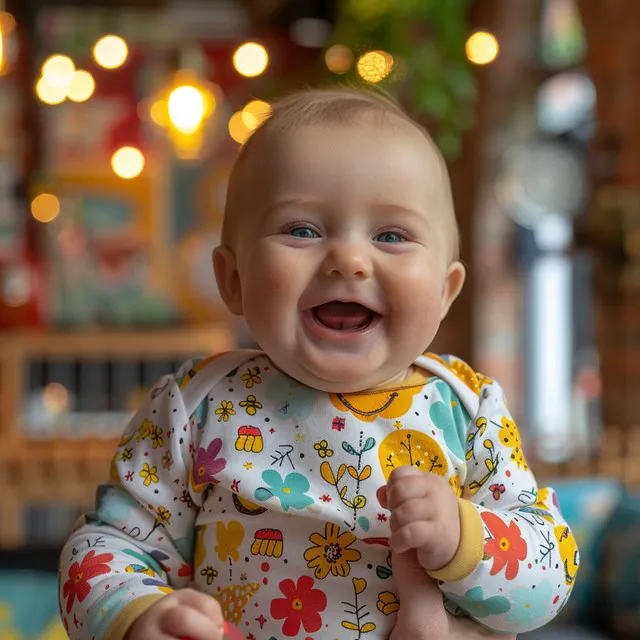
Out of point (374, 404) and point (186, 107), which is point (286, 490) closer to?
point (374, 404)

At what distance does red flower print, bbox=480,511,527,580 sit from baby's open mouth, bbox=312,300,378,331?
167mm

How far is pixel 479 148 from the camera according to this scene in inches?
182

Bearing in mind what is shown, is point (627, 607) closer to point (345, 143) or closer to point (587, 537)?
point (587, 537)

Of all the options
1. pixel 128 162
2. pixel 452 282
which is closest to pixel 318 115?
pixel 452 282

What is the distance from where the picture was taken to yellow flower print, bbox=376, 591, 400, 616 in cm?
73

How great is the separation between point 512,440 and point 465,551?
0.14m

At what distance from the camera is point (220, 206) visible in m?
5.57

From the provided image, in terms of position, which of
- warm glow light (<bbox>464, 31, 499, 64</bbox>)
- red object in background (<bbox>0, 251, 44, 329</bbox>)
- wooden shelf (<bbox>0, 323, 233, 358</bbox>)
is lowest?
wooden shelf (<bbox>0, 323, 233, 358</bbox>)

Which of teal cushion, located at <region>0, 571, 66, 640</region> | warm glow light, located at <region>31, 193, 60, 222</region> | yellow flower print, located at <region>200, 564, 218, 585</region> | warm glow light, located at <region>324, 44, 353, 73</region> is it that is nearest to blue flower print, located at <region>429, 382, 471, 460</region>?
yellow flower print, located at <region>200, 564, 218, 585</region>

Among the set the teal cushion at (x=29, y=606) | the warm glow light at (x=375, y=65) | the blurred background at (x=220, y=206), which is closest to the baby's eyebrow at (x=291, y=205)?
the blurred background at (x=220, y=206)

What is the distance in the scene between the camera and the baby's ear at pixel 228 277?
0.81m

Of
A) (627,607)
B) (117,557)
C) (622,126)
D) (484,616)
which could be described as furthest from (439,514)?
(622,126)

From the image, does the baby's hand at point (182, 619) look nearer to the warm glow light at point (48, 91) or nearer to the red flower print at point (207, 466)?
the red flower print at point (207, 466)

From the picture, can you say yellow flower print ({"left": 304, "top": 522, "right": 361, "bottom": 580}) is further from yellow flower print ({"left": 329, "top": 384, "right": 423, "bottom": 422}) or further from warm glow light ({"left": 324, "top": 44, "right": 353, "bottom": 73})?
warm glow light ({"left": 324, "top": 44, "right": 353, "bottom": 73})
